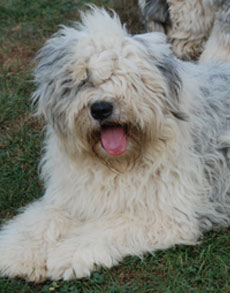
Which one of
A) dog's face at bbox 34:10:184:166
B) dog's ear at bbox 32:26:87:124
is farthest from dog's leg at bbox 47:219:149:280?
dog's ear at bbox 32:26:87:124

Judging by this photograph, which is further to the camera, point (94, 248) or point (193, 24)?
point (193, 24)

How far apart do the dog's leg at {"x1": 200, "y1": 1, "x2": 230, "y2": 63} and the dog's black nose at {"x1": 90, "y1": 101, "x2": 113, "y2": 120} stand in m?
2.56

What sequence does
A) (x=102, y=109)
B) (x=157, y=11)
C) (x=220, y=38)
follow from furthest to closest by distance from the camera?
1. (x=157, y=11)
2. (x=220, y=38)
3. (x=102, y=109)

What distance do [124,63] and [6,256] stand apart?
143cm

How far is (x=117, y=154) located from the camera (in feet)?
11.8

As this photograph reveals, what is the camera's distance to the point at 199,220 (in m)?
3.97

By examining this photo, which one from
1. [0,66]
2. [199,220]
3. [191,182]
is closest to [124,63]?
[191,182]

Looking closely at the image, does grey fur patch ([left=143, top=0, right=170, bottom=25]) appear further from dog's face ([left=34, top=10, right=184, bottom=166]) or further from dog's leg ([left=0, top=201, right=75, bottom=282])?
dog's leg ([left=0, top=201, right=75, bottom=282])

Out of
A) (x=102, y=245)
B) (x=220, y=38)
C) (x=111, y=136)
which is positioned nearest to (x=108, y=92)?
(x=111, y=136)

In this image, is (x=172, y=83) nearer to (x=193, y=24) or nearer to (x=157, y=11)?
(x=193, y=24)

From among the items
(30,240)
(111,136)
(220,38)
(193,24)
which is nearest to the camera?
(111,136)

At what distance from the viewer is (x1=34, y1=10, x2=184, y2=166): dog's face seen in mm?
3439

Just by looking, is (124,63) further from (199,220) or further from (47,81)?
(199,220)

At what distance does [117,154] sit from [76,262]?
28.5 inches
